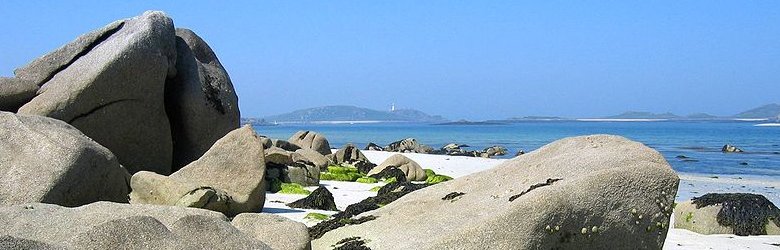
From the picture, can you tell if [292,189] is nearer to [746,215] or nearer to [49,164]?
[49,164]

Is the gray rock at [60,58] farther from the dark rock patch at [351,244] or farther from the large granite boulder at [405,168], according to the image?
the dark rock patch at [351,244]

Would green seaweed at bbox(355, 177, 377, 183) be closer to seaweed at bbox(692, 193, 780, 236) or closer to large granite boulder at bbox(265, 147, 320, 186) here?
large granite boulder at bbox(265, 147, 320, 186)

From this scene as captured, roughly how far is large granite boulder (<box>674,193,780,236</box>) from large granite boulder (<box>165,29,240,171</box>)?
8374 millimetres

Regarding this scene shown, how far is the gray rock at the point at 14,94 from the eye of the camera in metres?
14.2

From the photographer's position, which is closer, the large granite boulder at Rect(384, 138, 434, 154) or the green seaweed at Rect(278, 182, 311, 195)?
the green seaweed at Rect(278, 182, 311, 195)

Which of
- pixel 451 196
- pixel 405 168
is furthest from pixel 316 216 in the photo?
pixel 405 168

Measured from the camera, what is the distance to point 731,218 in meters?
11.7

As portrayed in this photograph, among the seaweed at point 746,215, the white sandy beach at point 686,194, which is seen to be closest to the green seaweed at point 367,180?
the white sandy beach at point 686,194

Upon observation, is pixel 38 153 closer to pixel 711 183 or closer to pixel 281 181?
pixel 281 181

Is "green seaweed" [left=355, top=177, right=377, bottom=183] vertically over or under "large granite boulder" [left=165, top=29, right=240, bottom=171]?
under

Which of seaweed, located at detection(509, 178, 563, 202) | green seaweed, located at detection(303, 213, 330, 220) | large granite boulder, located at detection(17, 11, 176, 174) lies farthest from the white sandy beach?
seaweed, located at detection(509, 178, 563, 202)

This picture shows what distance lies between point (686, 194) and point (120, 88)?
12650mm

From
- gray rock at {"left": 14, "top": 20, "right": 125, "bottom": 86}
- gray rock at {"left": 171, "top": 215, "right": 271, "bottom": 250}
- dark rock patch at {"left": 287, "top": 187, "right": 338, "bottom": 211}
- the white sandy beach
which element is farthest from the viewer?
gray rock at {"left": 14, "top": 20, "right": 125, "bottom": 86}

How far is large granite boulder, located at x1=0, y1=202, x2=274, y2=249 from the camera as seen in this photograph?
433cm
